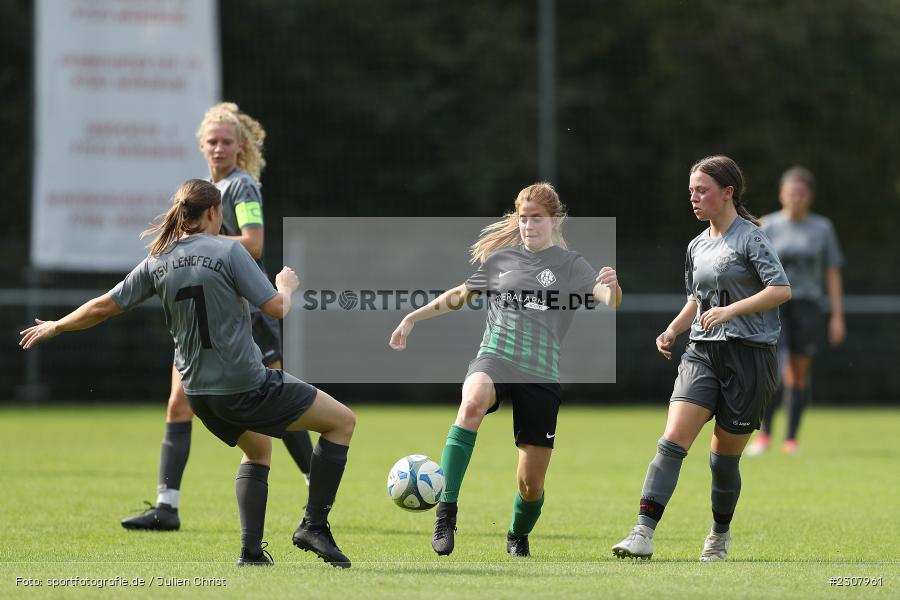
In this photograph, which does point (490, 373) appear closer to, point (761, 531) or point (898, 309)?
point (761, 531)

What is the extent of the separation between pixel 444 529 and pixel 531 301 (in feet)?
3.64

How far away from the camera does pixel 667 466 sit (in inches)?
245

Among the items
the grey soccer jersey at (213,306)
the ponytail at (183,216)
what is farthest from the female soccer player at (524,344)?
the ponytail at (183,216)

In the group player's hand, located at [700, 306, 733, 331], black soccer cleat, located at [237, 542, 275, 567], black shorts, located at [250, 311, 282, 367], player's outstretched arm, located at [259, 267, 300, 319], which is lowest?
black soccer cleat, located at [237, 542, 275, 567]

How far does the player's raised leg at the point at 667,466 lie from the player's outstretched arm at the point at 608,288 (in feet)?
1.80

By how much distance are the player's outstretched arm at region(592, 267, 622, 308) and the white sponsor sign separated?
37.0ft

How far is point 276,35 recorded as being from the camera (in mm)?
20188

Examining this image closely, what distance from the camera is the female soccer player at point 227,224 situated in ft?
24.1

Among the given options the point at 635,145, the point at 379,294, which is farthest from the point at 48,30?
the point at 635,145

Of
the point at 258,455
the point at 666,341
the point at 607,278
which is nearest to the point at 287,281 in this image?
the point at 258,455

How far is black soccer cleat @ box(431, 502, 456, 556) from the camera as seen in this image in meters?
6.07

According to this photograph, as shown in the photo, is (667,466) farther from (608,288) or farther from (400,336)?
(400,336)

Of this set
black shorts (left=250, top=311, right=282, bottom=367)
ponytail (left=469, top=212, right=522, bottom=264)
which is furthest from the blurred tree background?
ponytail (left=469, top=212, right=522, bottom=264)

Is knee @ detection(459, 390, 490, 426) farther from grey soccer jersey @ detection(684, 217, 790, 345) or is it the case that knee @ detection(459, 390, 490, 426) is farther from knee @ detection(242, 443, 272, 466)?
grey soccer jersey @ detection(684, 217, 790, 345)
